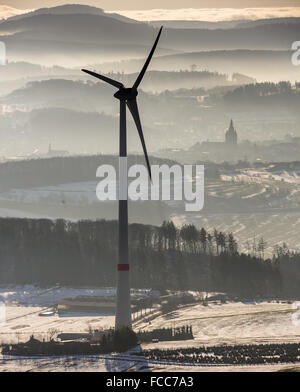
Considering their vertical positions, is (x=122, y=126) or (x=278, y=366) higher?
(x=122, y=126)

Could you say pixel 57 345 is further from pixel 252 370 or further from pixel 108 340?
pixel 252 370
